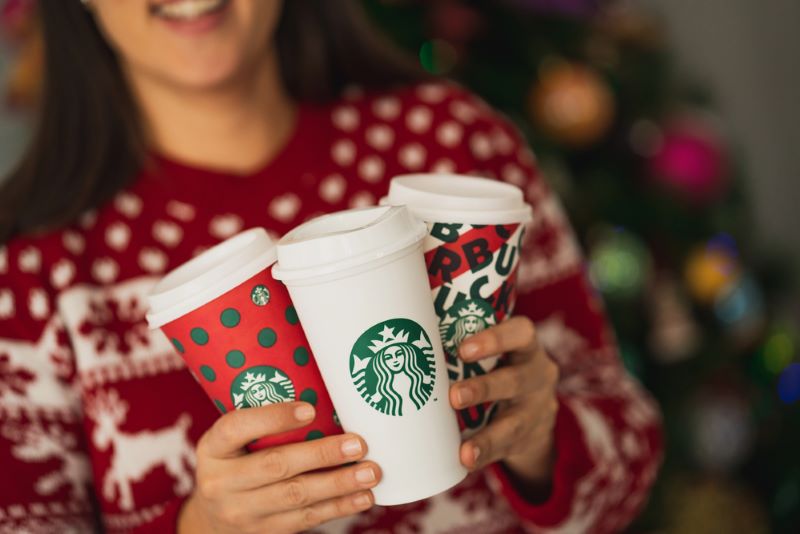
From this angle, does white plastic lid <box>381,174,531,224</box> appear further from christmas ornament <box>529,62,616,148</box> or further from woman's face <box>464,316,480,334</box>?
christmas ornament <box>529,62,616,148</box>

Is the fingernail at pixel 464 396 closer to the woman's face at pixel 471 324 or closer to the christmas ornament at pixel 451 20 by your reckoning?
the woman's face at pixel 471 324

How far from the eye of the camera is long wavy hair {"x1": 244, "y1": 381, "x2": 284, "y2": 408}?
2.15 feet

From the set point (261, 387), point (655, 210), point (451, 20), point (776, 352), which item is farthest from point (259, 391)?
point (776, 352)

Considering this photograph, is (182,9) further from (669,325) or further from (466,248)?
(669,325)

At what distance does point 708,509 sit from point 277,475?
63.9 inches

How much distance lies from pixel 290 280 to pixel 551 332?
587mm

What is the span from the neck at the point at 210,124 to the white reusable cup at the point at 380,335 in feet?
1.75

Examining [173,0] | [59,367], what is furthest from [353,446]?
[173,0]

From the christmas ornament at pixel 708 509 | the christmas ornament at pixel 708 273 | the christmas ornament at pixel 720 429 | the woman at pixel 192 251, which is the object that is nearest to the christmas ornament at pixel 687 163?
the christmas ornament at pixel 708 273

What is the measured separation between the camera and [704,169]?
6.39 ft

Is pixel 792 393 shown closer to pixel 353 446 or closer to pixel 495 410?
pixel 495 410

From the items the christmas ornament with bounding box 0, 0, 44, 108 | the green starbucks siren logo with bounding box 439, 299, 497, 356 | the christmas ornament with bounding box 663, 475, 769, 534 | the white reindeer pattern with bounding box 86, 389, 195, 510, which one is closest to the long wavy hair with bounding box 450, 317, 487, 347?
the green starbucks siren logo with bounding box 439, 299, 497, 356

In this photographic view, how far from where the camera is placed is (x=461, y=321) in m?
0.70

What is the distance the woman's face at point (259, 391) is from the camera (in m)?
0.66
